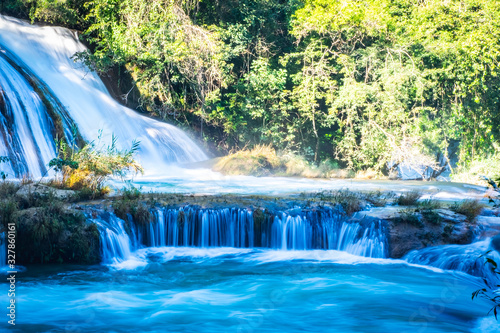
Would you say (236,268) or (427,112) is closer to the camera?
(236,268)

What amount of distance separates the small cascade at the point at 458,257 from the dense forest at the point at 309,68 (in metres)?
11.0

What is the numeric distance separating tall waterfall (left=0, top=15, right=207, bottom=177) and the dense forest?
0.82 metres

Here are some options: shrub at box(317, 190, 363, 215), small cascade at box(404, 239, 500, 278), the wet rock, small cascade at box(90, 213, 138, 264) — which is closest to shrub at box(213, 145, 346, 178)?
shrub at box(317, 190, 363, 215)

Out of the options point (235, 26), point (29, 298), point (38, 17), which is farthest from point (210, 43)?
point (29, 298)

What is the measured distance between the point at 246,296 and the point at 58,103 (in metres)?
10.8

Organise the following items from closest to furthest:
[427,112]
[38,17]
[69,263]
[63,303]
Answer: [63,303]
[69,263]
[38,17]
[427,112]

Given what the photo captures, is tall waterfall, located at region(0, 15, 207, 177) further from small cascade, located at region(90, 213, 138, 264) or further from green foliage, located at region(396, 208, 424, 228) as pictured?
green foliage, located at region(396, 208, 424, 228)

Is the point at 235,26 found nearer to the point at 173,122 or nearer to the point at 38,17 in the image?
the point at 173,122

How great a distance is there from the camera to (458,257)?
8516mm

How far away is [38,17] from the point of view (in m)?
20.0

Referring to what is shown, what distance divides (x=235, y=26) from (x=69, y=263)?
47.2ft

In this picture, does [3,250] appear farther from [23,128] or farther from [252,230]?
[23,128]

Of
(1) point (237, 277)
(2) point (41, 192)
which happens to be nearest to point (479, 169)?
(1) point (237, 277)

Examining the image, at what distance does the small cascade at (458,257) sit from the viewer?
8.18 metres
